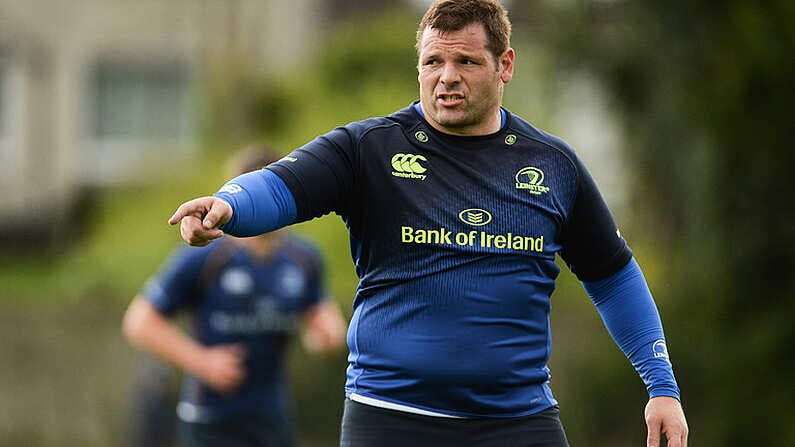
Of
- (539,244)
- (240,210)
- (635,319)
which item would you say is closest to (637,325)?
(635,319)

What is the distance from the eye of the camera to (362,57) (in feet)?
63.9

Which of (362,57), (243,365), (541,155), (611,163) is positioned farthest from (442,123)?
(362,57)

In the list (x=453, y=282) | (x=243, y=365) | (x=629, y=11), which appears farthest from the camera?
(x=629, y=11)

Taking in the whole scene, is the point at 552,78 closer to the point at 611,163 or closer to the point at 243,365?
the point at 611,163

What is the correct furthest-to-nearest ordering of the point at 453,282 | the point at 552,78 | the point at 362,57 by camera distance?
the point at 362,57 → the point at 552,78 → the point at 453,282

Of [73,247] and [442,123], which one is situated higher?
[442,123]

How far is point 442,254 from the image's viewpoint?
424 cm

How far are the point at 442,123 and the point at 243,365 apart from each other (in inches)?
118

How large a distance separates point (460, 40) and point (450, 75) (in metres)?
0.12

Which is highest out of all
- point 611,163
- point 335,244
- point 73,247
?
point 611,163

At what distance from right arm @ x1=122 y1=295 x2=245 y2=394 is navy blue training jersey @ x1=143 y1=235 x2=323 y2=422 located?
48 millimetres

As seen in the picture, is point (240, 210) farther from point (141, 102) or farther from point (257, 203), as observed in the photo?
point (141, 102)

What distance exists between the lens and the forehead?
14.2ft

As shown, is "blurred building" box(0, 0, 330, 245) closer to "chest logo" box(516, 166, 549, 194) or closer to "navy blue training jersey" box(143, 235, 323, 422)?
"navy blue training jersey" box(143, 235, 323, 422)
